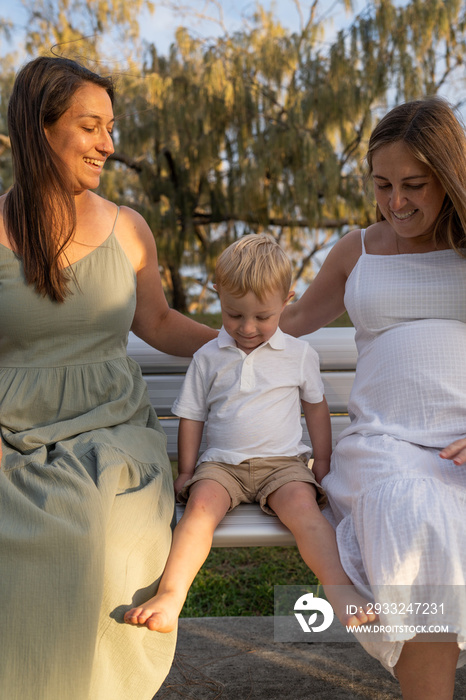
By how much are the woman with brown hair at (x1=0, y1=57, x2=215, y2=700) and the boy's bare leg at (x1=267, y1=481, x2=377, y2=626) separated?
0.30 meters

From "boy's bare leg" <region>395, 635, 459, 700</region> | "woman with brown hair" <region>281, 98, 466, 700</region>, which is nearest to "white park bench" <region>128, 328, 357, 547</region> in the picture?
"woman with brown hair" <region>281, 98, 466, 700</region>

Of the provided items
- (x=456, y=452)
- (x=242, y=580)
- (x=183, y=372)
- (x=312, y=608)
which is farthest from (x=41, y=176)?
(x=242, y=580)

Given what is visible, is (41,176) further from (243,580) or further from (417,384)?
(243,580)

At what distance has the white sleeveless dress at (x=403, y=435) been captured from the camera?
4.65 feet

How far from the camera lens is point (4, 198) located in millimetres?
1934

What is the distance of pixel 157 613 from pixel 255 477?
1.76 ft

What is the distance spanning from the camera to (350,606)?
1.45 m

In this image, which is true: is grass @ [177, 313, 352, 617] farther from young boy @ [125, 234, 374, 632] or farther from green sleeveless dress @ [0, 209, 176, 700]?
green sleeveless dress @ [0, 209, 176, 700]

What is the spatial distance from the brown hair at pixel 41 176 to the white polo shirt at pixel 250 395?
0.47 metres

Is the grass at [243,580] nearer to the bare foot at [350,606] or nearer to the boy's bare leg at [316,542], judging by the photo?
the boy's bare leg at [316,542]

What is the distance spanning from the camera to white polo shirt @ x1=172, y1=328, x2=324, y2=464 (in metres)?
1.91

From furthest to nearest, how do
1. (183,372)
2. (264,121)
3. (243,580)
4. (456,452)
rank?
(264,121), (243,580), (183,372), (456,452)

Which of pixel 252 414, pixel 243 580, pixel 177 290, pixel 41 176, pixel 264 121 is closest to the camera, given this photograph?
pixel 41 176

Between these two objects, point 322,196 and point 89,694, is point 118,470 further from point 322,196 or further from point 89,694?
point 322,196
